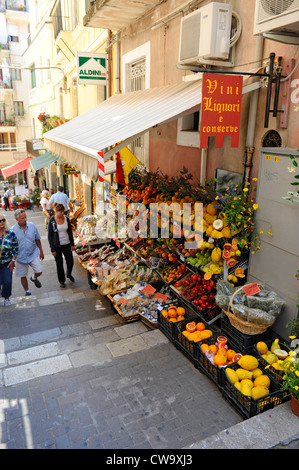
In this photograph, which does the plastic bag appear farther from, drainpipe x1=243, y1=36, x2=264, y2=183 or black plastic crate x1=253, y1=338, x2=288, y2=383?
drainpipe x1=243, y1=36, x2=264, y2=183

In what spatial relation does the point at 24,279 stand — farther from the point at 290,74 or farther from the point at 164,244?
the point at 290,74

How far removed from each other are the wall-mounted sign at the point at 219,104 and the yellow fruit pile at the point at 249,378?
2.59 metres

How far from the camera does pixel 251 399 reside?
11.5 feet

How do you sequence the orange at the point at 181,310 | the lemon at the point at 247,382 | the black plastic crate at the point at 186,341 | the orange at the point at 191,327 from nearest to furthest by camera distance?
the lemon at the point at 247,382 < the black plastic crate at the point at 186,341 < the orange at the point at 191,327 < the orange at the point at 181,310

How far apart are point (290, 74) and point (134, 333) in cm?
424

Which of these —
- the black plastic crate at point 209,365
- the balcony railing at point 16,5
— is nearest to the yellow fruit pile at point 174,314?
the black plastic crate at point 209,365

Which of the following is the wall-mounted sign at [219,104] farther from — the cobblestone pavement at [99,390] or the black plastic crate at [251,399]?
the cobblestone pavement at [99,390]

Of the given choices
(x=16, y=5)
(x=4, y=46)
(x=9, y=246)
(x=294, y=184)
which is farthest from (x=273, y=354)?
(x=16, y=5)

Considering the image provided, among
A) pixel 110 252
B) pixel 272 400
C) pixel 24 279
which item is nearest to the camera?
pixel 272 400

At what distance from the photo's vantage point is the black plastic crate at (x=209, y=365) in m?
4.05

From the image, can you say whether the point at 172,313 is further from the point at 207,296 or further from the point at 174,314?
the point at 207,296

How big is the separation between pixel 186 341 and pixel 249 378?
105 centimetres
